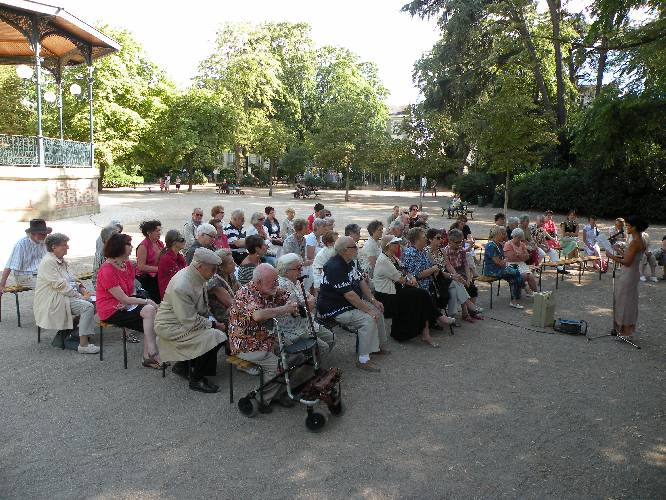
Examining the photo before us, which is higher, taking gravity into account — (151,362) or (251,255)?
(251,255)

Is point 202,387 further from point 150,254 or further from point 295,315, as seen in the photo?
point 150,254

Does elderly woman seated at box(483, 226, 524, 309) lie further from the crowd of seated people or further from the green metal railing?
the green metal railing

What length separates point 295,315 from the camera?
535cm

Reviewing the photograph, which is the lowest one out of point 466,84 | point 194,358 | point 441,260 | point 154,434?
point 154,434

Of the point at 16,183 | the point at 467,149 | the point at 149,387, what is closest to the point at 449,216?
the point at 467,149

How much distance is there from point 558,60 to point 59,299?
26602mm

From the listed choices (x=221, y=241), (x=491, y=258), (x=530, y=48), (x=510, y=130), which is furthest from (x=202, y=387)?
(x=530, y=48)

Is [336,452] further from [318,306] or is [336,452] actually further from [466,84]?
[466,84]

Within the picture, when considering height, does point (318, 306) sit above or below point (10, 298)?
above

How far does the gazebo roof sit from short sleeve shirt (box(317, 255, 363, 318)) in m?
16.2

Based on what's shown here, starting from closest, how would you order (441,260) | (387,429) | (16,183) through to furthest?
(387,429) < (441,260) < (16,183)

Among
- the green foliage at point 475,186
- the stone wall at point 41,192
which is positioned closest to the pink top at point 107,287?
the stone wall at point 41,192

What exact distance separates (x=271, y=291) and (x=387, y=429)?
1.59 meters

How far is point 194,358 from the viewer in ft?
17.3
